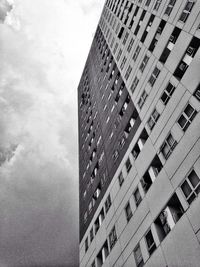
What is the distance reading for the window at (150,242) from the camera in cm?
1586

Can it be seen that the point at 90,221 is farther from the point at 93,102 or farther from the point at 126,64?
the point at 93,102

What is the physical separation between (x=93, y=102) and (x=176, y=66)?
29419 millimetres

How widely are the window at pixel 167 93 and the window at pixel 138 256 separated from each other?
1204cm

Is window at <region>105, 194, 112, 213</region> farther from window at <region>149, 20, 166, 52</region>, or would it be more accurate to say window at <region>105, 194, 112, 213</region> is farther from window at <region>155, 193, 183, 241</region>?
window at <region>149, 20, 166, 52</region>

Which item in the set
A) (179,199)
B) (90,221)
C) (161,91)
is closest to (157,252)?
(179,199)

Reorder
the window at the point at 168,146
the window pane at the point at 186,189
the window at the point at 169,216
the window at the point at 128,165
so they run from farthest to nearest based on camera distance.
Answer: the window at the point at 128,165 < the window at the point at 168,146 < the window at the point at 169,216 < the window pane at the point at 186,189

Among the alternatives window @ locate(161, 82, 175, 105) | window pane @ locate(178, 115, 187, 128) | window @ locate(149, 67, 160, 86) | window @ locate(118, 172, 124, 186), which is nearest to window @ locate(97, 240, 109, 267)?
window @ locate(118, 172, 124, 186)

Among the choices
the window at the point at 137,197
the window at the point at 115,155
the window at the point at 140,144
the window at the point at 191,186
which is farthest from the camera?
the window at the point at 115,155

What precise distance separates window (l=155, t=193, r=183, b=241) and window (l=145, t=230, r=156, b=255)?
1091mm

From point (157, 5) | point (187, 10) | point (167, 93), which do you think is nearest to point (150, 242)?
point (167, 93)

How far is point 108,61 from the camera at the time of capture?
4334cm

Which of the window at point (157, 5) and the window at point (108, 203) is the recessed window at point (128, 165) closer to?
the window at point (108, 203)

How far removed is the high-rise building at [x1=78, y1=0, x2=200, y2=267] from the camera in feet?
47.2

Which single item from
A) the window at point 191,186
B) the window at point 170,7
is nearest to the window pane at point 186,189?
the window at point 191,186
